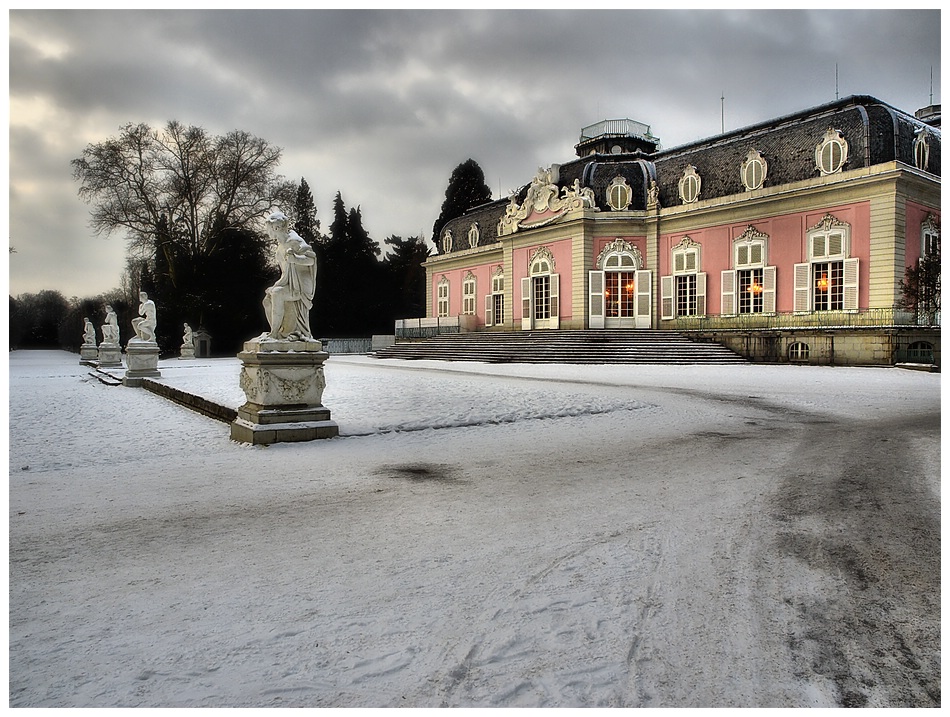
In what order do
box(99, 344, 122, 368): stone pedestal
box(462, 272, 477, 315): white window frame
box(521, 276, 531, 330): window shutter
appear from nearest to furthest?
box(99, 344, 122, 368): stone pedestal
box(521, 276, 531, 330): window shutter
box(462, 272, 477, 315): white window frame

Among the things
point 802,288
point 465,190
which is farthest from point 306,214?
point 802,288

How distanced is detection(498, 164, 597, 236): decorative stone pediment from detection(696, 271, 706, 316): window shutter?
5493 mm

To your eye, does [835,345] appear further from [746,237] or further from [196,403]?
[196,403]

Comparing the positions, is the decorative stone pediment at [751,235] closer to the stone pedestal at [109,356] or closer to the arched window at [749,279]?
the arched window at [749,279]

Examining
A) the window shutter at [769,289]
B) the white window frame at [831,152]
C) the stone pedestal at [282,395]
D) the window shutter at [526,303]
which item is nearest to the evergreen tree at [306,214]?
the window shutter at [526,303]

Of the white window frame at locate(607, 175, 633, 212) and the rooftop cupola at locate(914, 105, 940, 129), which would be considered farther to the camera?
the white window frame at locate(607, 175, 633, 212)

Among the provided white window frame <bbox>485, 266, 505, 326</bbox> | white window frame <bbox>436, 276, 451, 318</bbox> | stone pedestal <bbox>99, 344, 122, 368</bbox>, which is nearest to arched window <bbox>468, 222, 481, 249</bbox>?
white window frame <bbox>485, 266, 505, 326</bbox>

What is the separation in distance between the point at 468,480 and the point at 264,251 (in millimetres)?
33298

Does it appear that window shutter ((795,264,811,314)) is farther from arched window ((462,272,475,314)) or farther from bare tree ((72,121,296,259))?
bare tree ((72,121,296,259))

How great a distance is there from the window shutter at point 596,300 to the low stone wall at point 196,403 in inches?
720

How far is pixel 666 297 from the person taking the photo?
2597 cm

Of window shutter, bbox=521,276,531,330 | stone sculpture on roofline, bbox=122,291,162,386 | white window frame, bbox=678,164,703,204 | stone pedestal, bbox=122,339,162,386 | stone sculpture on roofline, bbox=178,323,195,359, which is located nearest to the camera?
stone sculpture on roofline, bbox=122,291,162,386

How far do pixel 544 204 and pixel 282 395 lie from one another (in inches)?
931

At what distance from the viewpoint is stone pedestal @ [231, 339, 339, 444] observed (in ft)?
21.2
